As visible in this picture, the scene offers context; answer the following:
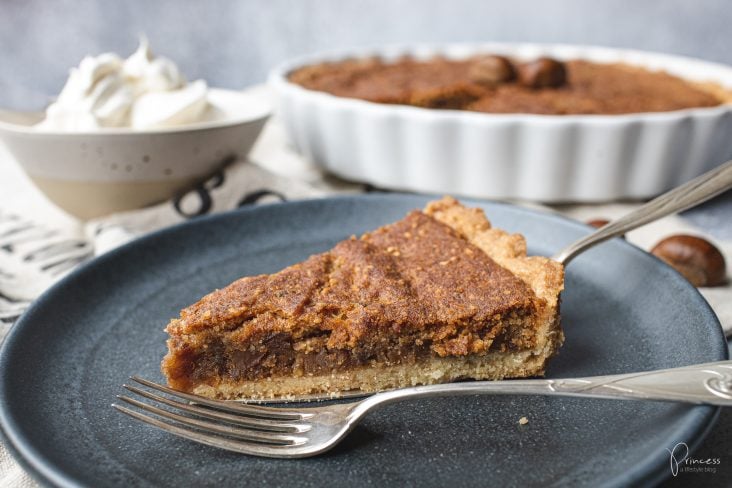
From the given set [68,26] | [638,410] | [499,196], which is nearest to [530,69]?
[499,196]

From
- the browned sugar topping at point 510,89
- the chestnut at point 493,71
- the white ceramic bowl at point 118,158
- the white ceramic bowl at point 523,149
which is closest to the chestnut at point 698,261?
the white ceramic bowl at point 523,149

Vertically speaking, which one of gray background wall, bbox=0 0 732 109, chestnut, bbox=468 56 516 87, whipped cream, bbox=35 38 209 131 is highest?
whipped cream, bbox=35 38 209 131

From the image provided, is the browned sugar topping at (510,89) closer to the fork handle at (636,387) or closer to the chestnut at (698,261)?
the chestnut at (698,261)

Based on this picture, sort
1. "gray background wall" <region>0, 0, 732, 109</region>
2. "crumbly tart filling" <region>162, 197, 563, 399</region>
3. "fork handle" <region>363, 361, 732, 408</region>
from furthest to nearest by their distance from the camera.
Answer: "gray background wall" <region>0, 0, 732, 109</region>
"crumbly tart filling" <region>162, 197, 563, 399</region>
"fork handle" <region>363, 361, 732, 408</region>

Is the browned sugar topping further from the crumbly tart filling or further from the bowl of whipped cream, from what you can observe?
the crumbly tart filling

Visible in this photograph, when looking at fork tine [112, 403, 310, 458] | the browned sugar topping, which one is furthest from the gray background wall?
fork tine [112, 403, 310, 458]

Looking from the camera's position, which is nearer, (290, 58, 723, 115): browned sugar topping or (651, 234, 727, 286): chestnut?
(651, 234, 727, 286): chestnut

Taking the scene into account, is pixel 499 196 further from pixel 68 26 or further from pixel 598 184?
pixel 68 26
